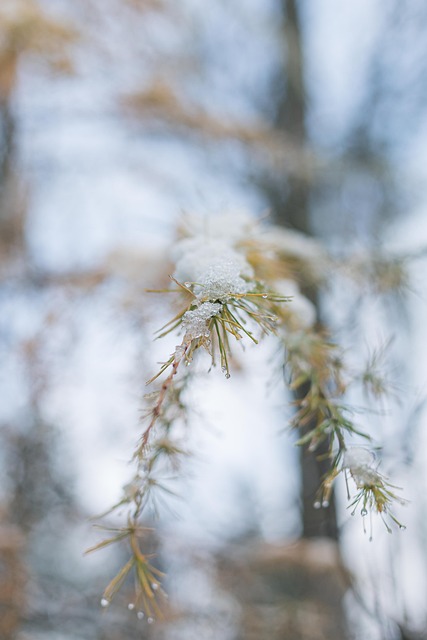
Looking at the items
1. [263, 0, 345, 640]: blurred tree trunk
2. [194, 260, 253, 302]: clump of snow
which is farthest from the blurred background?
[194, 260, 253, 302]: clump of snow

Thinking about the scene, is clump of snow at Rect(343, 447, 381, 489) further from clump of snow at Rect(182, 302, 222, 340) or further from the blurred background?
the blurred background

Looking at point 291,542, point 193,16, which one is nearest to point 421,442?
point 291,542

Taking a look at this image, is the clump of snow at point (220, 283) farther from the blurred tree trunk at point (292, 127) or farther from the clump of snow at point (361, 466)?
the blurred tree trunk at point (292, 127)

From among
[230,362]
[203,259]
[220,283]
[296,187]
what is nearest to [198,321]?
[220,283]

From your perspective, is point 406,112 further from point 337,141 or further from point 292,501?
point 292,501

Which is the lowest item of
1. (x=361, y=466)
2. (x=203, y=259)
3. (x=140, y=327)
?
(x=361, y=466)

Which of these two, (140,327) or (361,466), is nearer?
(361,466)

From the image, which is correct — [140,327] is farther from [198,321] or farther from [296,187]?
[296,187]

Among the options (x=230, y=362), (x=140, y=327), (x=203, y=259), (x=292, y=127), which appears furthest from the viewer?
(x=292, y=127)
